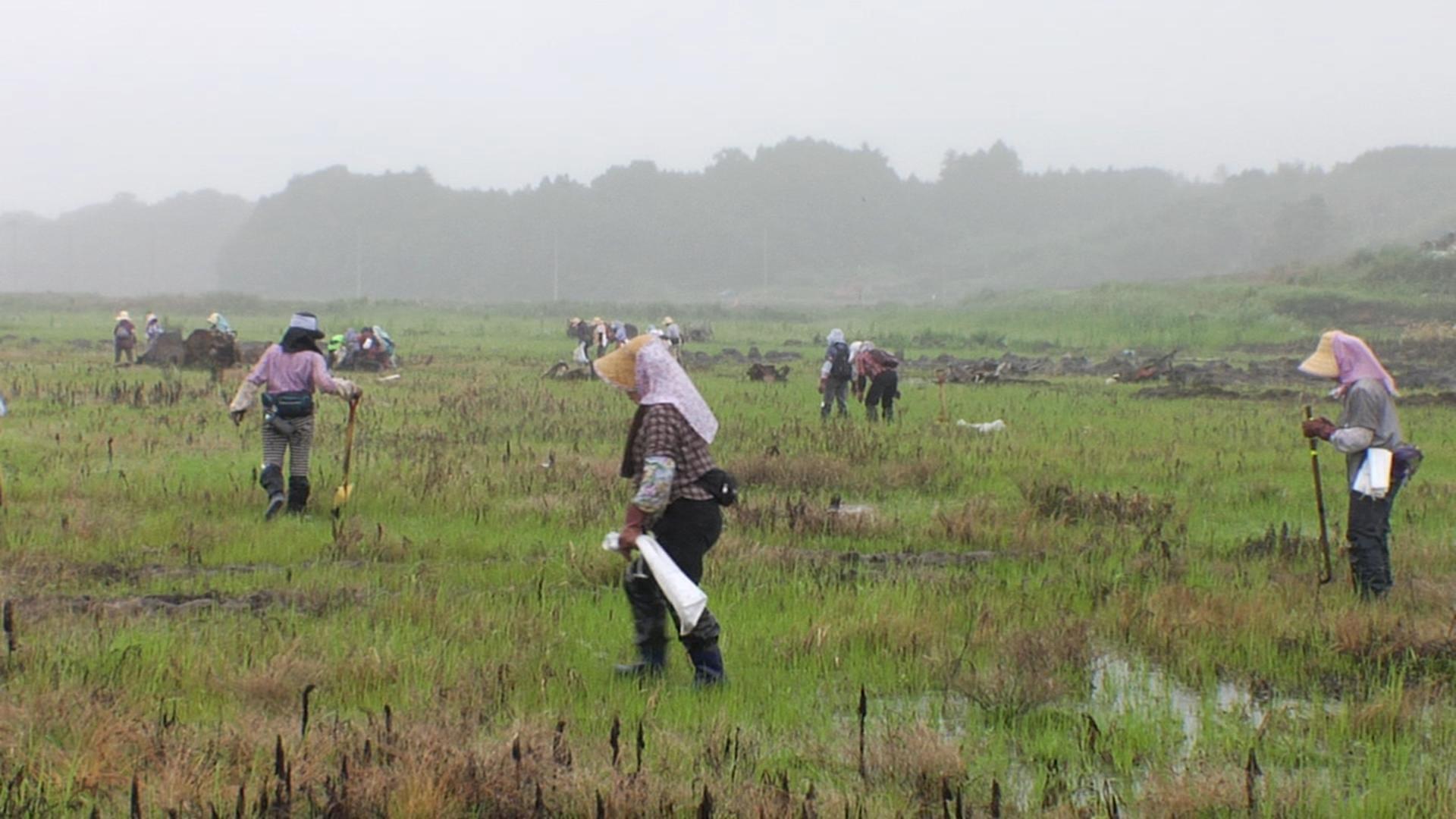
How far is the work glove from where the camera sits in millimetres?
6301

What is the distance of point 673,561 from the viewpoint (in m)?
6.43

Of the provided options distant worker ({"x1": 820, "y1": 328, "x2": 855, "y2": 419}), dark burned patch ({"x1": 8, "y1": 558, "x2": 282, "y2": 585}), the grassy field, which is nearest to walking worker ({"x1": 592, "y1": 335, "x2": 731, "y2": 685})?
the grassy field

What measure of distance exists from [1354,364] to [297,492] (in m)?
8.30

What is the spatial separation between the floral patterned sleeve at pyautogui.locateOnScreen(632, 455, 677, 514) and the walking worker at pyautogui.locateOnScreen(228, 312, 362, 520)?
Answer: 549 centimetres

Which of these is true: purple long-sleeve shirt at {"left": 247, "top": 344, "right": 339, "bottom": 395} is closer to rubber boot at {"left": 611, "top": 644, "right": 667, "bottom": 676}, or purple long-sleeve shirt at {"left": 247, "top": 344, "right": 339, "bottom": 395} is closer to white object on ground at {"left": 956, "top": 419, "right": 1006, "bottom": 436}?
rubber boot at {"left": 611, "top": 644, "right": 667, "bottom": 676}

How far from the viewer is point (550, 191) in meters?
147

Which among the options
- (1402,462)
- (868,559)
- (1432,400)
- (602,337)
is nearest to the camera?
(1402,462)

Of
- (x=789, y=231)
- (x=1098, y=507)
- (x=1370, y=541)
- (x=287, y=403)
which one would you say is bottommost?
(x=1098, y=507)

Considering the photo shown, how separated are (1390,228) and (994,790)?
120 metres

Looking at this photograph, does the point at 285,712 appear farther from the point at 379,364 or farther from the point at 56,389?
the point at 379,364

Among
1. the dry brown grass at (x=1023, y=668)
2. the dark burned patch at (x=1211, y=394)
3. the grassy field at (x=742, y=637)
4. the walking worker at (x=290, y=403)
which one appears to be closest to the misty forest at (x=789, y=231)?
the dark burned patch at (x=1211, y=394)

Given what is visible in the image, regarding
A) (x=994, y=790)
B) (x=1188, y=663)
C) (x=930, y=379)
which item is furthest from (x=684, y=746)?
(x=930, y=379)

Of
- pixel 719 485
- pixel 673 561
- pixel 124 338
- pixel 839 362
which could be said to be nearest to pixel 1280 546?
pixel 719 485

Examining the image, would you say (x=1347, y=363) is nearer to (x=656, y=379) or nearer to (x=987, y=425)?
(x=656, y=379)
